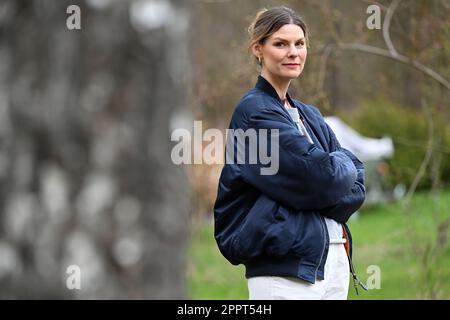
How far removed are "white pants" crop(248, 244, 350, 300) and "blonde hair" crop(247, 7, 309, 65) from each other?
2.86 feet

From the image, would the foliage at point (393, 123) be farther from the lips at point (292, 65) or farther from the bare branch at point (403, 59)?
the lips at point (292, 65)

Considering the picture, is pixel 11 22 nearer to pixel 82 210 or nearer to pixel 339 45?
pixel 82 210

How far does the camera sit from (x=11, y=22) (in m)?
1.89

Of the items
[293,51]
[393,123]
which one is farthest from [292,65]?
[393,123]

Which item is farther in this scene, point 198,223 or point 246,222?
point 198,223

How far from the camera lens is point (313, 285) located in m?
3.30

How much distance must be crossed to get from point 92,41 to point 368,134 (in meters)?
18.3

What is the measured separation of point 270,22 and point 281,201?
73 cm

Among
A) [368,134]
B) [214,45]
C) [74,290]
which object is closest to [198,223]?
[214,45]

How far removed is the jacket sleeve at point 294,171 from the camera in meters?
3.27

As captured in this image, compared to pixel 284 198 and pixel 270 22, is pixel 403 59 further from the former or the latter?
pixel 284 198

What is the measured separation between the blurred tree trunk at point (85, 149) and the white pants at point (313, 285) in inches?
58.2

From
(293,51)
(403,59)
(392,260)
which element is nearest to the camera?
(293,51)

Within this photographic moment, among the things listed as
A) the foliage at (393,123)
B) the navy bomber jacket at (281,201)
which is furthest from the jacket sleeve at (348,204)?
the foliage at (393,123)
